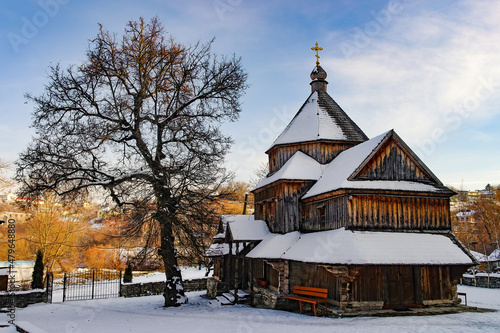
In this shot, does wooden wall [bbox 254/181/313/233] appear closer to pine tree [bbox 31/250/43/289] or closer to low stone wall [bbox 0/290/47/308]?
Result: low stone wall [bbox 0/290/47/308]

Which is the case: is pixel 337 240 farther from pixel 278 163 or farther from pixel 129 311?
pixel 129 311

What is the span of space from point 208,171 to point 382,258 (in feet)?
34.4

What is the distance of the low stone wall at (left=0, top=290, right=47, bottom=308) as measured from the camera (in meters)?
21.5

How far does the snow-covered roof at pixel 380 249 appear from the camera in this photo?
15.3 m

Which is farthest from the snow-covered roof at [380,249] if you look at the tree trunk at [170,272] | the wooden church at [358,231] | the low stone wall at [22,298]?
the low stone wall at [22,298]

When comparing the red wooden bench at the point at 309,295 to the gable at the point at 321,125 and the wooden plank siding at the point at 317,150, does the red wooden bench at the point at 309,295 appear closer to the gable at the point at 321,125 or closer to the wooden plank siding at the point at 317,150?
the wooden plank siding at the point at 317,150

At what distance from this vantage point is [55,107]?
67.4 ft

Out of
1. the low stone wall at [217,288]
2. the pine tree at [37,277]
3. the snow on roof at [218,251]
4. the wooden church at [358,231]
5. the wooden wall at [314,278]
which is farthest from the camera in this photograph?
the snow on roof at [218,251]

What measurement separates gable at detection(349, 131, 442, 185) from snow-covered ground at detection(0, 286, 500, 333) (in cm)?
637

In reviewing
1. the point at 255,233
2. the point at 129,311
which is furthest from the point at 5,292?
the point at 255,233

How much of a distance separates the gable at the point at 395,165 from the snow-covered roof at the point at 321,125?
5.03 meters

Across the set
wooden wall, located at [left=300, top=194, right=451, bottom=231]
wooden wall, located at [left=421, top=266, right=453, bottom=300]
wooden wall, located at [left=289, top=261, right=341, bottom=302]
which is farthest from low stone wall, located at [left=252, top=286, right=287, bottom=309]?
wooden wall, located at [left=421, top=266, right=453, bottom=300]

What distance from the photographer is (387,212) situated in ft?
58.0

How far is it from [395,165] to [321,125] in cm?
677
